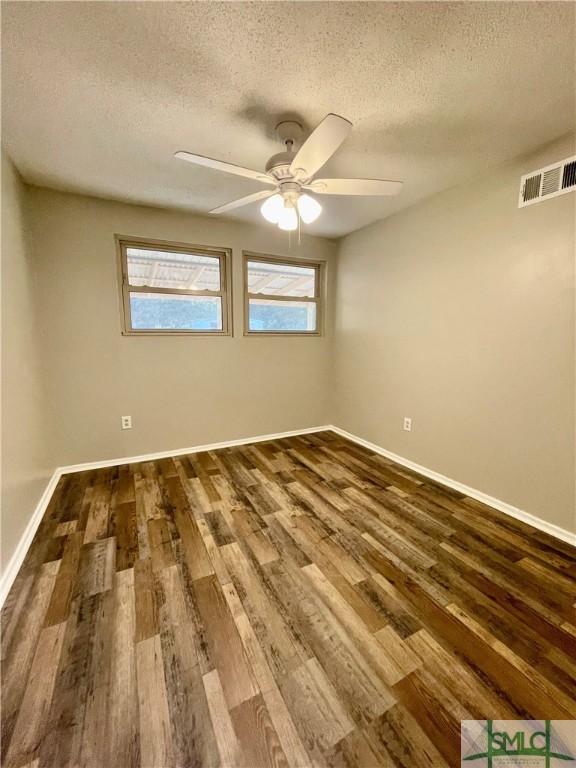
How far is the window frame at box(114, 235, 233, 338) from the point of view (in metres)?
2.85

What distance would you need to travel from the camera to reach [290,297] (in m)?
3.67

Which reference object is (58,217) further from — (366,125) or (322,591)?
(322,591)

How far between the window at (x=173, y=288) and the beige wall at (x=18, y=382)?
0.74m

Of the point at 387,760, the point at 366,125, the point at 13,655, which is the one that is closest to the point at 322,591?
the point at 387,760

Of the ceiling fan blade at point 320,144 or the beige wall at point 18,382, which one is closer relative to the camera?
the ceiling fan blade at point 320,144

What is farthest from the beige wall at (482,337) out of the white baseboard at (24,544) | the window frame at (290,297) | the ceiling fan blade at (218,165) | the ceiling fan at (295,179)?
the white baseboard at (24,544)

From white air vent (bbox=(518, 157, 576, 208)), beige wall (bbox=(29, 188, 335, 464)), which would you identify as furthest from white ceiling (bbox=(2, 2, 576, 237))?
beige wall (bbox=(29, 188, 335, 464))

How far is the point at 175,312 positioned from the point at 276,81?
212 centimetres

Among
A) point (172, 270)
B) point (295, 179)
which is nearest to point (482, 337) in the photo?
point (295, 179)

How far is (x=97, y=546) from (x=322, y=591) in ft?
4.39

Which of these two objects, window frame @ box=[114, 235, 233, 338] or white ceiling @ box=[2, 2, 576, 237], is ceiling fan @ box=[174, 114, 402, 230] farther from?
window frame @ box=[114, 235, 233, 338]

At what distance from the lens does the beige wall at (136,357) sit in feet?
8.59

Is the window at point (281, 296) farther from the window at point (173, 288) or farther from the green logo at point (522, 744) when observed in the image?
the green logo at point (522, 744)

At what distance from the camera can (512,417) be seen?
215 cm
